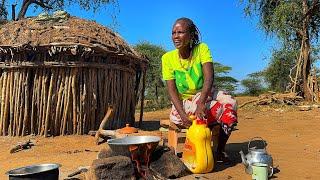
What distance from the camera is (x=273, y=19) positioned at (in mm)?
16547

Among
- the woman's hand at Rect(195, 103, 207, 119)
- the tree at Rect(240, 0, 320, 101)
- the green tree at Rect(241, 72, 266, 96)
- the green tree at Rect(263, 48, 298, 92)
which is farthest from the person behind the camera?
the green tree at Rect(241, 72, 266, 96)

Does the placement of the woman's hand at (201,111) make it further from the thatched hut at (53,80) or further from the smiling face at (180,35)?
the thatched hut at (53,80)

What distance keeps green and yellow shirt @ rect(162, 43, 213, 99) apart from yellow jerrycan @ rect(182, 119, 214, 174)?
0.58 metres

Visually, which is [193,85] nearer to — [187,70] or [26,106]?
[187,70]

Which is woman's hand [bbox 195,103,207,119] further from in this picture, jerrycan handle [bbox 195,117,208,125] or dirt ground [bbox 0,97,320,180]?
dirt ground [bbox 0,97,320,180]

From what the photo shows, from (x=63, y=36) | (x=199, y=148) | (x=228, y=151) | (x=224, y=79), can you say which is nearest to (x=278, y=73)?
(x=224, y=79)

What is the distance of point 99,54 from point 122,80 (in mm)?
942

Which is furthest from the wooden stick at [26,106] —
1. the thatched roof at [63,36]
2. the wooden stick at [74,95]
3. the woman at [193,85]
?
the woman at [193,85]

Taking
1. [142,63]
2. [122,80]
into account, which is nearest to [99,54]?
[122,80]

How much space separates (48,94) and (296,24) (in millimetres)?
12019

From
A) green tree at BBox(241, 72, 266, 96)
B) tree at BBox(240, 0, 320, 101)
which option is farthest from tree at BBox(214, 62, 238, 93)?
tree at BBox(240, 0, 320, 101)

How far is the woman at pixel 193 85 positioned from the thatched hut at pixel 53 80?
320 cm

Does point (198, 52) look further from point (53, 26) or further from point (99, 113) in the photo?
point (53, 26)

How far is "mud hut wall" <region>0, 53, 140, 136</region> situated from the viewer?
24.0 ft
